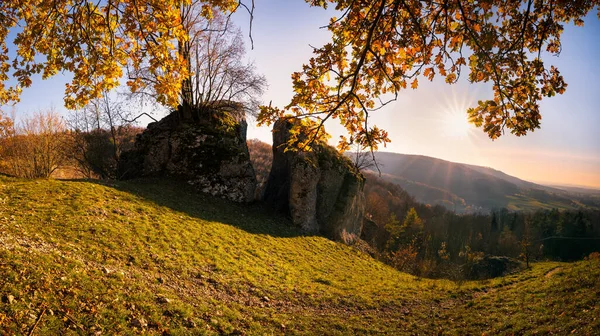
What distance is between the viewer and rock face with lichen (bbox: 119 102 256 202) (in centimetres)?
1814

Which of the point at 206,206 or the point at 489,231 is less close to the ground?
the point at 206,206

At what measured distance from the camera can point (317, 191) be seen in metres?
21.5

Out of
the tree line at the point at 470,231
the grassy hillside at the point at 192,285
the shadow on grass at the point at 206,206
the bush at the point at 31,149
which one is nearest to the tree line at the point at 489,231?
the tree line at the point at 470,231

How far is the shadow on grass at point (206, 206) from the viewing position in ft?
47.6

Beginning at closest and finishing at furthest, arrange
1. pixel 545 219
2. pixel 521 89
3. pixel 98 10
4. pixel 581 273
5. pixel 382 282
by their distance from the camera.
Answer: pixel 521 89 → pixel 98 10 → pixel 581 273 → pixel 382 282 → pixel 545 219

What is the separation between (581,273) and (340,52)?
14.2 meters

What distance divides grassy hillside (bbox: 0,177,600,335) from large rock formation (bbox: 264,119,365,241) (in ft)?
14.0

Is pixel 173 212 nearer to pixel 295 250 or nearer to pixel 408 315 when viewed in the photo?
pixel 295 250

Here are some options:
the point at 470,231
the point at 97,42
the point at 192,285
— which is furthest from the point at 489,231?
the point at 97,42

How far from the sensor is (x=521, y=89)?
4469 mm

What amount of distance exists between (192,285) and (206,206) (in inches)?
331

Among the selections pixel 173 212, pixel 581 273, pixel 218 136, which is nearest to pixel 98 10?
pixel 173 212

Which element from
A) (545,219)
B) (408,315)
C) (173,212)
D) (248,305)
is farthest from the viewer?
(545,219)

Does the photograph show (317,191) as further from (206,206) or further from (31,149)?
(31,149)
